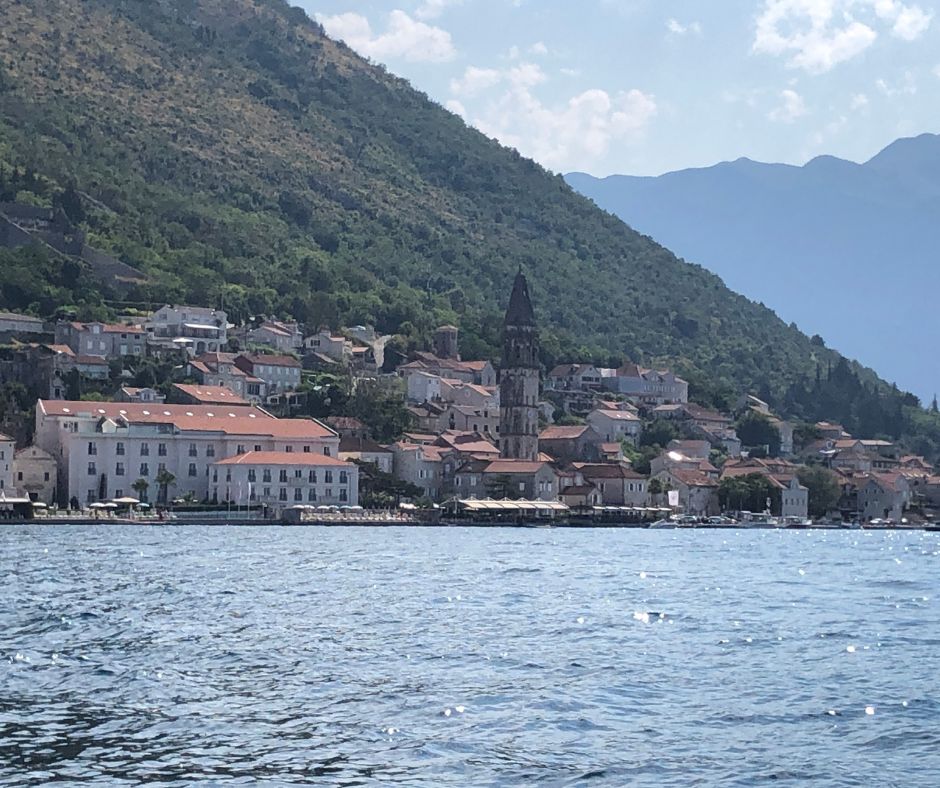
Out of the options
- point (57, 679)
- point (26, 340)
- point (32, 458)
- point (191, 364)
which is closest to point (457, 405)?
point (191, 364)

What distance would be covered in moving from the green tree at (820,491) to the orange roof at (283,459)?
4746cm

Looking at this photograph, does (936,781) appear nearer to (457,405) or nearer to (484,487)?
(484,487)

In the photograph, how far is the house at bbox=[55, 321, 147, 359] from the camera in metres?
139

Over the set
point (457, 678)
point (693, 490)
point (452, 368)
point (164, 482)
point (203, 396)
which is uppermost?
point (452, 368)

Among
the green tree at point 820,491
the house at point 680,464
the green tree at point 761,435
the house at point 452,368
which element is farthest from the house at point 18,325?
the green tree at point 761,435

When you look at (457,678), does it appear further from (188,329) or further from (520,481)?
(188,329)

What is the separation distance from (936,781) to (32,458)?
9022cm

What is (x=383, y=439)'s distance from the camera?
136875mm

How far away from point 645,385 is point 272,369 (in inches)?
1966

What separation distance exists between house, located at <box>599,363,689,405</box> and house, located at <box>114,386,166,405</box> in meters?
63.9

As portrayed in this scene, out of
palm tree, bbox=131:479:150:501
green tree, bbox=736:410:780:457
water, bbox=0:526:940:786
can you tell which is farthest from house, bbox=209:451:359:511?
green tree, bbox=736:410:780:457

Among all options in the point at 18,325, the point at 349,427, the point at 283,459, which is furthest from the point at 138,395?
the point at 18,325

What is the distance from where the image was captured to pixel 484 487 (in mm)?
129250

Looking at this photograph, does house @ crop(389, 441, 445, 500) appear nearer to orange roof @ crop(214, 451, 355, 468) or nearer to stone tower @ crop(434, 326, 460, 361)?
orange roof @ crop(214, 451, 355, 468)
